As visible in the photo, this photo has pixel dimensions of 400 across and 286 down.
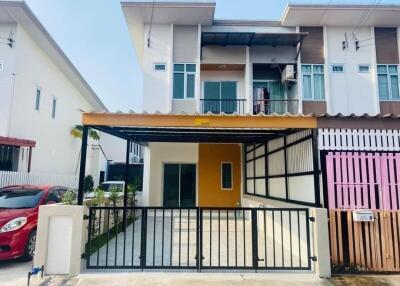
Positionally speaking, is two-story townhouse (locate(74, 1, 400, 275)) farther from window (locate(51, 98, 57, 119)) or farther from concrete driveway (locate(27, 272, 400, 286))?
window (locate(51, 98, 57, 119))

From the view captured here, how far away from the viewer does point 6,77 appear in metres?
10.5

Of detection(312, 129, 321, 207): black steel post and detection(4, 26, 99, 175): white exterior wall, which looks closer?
detection(312, 129, 321, 207): black steel post

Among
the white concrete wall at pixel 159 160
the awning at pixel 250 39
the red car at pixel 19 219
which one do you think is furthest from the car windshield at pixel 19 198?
the awning at pixel 250 39

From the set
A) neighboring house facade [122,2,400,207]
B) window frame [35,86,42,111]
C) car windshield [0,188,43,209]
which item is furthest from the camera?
window frame [35,86,42,111]

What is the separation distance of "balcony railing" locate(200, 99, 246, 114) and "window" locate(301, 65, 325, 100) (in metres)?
2.65

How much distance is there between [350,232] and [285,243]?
199 centimetres

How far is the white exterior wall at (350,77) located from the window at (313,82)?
0.28 metres

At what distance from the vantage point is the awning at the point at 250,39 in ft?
36.9

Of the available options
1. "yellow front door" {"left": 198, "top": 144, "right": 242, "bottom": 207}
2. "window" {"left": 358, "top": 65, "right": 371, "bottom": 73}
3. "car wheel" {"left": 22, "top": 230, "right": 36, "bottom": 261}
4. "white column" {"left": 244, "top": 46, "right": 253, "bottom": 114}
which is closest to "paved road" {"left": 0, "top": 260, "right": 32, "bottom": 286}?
"car wheel" {"left": 22, "top": 230, "right": 36, "bottom": 261}

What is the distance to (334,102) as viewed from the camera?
11.9m

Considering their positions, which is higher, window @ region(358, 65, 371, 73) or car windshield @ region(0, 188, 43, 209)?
window @ region(358, 65, 371, 73)

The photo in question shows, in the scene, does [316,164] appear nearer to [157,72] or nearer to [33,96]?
[157,72]

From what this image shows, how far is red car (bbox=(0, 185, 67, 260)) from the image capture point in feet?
17.6

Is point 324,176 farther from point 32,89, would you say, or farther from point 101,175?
point 101,175
